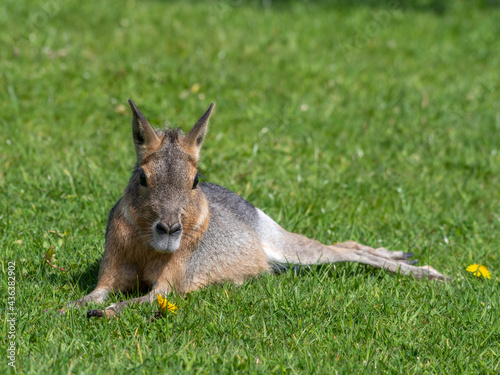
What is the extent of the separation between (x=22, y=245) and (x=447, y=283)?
2.61m

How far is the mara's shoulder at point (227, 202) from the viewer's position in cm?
416

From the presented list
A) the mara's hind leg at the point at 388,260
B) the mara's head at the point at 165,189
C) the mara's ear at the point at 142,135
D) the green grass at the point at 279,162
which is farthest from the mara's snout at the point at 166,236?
the mara's hind leg at the point at 388,260

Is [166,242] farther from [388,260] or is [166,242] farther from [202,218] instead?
[388,260]

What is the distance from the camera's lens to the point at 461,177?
6176 millimetres

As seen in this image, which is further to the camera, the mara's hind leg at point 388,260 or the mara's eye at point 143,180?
the mara's hind leg at point 388,260

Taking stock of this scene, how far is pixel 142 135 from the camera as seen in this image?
3562 millimetres

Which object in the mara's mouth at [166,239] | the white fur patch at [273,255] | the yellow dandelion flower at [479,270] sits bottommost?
the yellow dandelion flower at [479,270]

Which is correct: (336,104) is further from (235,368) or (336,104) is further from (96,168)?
(235,368)

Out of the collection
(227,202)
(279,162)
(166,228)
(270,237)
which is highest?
(166,228)

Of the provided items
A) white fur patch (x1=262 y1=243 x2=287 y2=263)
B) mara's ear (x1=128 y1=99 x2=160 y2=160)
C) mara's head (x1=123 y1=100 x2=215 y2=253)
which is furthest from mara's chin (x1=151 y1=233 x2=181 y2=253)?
white fur patch (x1=262 y1=243 x2=287 y2=263)

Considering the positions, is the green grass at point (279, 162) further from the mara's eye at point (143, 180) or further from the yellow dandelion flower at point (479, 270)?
the mara's eye at point (143, 180)

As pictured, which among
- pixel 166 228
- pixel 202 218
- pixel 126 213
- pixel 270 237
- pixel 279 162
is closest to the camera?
pixel 166 228

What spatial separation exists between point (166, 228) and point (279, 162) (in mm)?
2868

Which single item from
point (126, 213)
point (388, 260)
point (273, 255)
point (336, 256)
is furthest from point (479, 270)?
point (126, 213)
